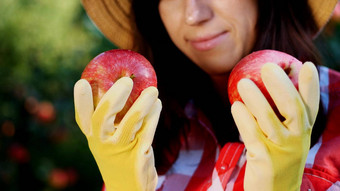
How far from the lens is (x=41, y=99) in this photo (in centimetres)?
274

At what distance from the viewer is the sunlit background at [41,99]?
264cm

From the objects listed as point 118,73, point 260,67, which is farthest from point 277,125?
point 118,73

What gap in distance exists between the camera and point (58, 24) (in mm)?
3072

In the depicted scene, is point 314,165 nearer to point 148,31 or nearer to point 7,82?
point 148,31

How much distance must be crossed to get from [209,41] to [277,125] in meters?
0.43

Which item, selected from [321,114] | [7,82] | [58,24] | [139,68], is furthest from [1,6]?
[321,114]

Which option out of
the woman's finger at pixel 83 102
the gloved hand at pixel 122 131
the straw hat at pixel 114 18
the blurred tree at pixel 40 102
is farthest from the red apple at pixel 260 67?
the blurred tree at pixel 40 102

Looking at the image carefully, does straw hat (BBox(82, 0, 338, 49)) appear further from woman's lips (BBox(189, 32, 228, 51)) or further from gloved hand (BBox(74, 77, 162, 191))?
gloved hand (BBox(74, 77, 162, 191))

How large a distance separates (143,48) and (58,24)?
5.06ft

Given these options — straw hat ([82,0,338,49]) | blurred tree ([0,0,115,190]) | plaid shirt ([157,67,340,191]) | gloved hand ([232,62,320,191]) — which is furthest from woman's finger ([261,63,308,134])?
blurred tree ([0,0,115,190])

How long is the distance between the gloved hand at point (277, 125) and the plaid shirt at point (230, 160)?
0.17 metres

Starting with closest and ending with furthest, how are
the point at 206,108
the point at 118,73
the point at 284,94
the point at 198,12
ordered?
the point at 284,94
the point at 118,73
the point at 198,12
the point at 206,108

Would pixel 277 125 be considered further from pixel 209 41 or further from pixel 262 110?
pixel 209 41

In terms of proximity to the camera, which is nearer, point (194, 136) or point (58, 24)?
point (194, 136)
